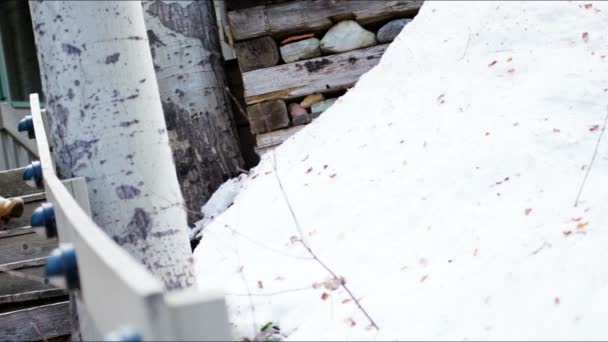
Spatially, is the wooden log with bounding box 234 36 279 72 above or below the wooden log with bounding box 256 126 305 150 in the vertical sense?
above

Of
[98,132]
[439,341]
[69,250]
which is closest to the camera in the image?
[69,250]

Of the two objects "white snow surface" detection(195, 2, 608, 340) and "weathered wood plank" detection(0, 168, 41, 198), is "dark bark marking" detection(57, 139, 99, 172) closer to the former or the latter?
"white snow surface" detection(195, 2, 608, 340)

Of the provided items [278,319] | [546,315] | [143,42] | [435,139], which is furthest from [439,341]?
[435,139]

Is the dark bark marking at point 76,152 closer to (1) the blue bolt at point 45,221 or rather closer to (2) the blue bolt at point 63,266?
(1) the blue bolt at point 45,221

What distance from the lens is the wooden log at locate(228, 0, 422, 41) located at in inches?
258

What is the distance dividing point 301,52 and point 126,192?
3415 mm

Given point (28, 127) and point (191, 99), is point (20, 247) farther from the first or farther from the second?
point (191, 99)

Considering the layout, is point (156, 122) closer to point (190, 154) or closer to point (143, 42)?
point (143, 42)

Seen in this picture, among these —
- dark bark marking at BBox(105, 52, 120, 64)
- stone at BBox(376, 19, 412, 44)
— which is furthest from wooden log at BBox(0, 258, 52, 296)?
stone at BBox(376, 19, 412, 44)

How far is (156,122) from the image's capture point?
3422 mm

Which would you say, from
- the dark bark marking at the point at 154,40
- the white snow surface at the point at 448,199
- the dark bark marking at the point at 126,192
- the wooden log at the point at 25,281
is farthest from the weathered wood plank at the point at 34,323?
the dark bark marking at the point at 154,40

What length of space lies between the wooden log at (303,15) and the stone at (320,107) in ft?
1.83

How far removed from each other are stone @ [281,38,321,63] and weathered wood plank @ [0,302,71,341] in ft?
9.37

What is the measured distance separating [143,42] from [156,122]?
1.03 feet
